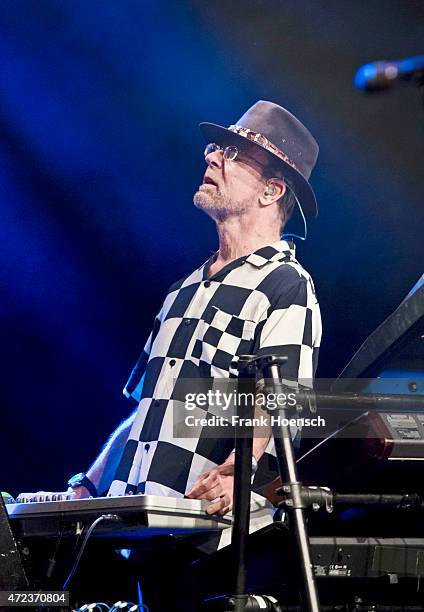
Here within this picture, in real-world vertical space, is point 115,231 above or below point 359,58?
below

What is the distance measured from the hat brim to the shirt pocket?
604 mm

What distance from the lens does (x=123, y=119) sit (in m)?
3.11

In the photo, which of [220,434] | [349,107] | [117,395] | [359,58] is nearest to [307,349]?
[220,434]

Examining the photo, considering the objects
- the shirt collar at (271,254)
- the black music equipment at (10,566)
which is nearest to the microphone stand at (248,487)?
the black music equipment at (10,566)

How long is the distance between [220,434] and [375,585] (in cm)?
70

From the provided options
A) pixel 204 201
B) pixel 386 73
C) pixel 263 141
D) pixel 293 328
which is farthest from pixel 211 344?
pixel 386 73

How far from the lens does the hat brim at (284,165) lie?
2730mm

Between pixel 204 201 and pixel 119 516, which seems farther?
pixel 204 201

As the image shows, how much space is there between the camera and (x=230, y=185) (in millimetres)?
2688

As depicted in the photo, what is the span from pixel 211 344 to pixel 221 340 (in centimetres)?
3

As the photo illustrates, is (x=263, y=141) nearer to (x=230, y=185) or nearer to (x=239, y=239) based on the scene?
(x=230, y=185)

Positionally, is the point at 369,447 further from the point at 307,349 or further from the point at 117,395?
the point at 117,395

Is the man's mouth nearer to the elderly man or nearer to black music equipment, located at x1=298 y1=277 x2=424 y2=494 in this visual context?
the elderly man

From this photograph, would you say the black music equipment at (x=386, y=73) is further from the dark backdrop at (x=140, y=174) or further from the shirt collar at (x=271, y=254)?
the dark backdrop at (x=140, y=174)
